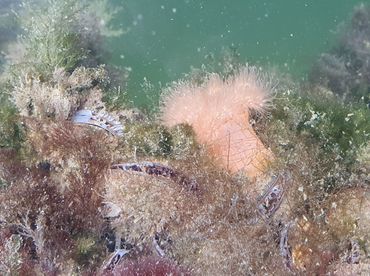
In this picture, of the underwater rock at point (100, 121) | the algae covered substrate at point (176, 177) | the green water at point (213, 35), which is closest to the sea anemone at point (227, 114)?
the algae covered substrate at point (176, 177)

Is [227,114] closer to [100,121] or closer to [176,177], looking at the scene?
[176,177]

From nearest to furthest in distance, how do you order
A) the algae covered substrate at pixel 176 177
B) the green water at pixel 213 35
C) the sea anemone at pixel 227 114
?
the algae covered substrate at pixel 176 177
the sea anemone at pixel 227 114
the green water at pixel 213 35

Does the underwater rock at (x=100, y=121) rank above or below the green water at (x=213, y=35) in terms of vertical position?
below

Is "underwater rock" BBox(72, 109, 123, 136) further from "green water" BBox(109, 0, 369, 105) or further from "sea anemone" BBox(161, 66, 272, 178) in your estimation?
"green water" BBox(109, 0, 369, 105)

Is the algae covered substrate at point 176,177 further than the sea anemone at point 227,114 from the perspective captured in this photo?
No

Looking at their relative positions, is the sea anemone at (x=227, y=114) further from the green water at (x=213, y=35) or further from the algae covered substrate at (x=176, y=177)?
the green water at (x=213, y=35)

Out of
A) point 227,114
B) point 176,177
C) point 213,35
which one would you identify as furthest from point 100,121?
point 213,35

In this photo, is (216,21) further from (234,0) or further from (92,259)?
(92,259)
